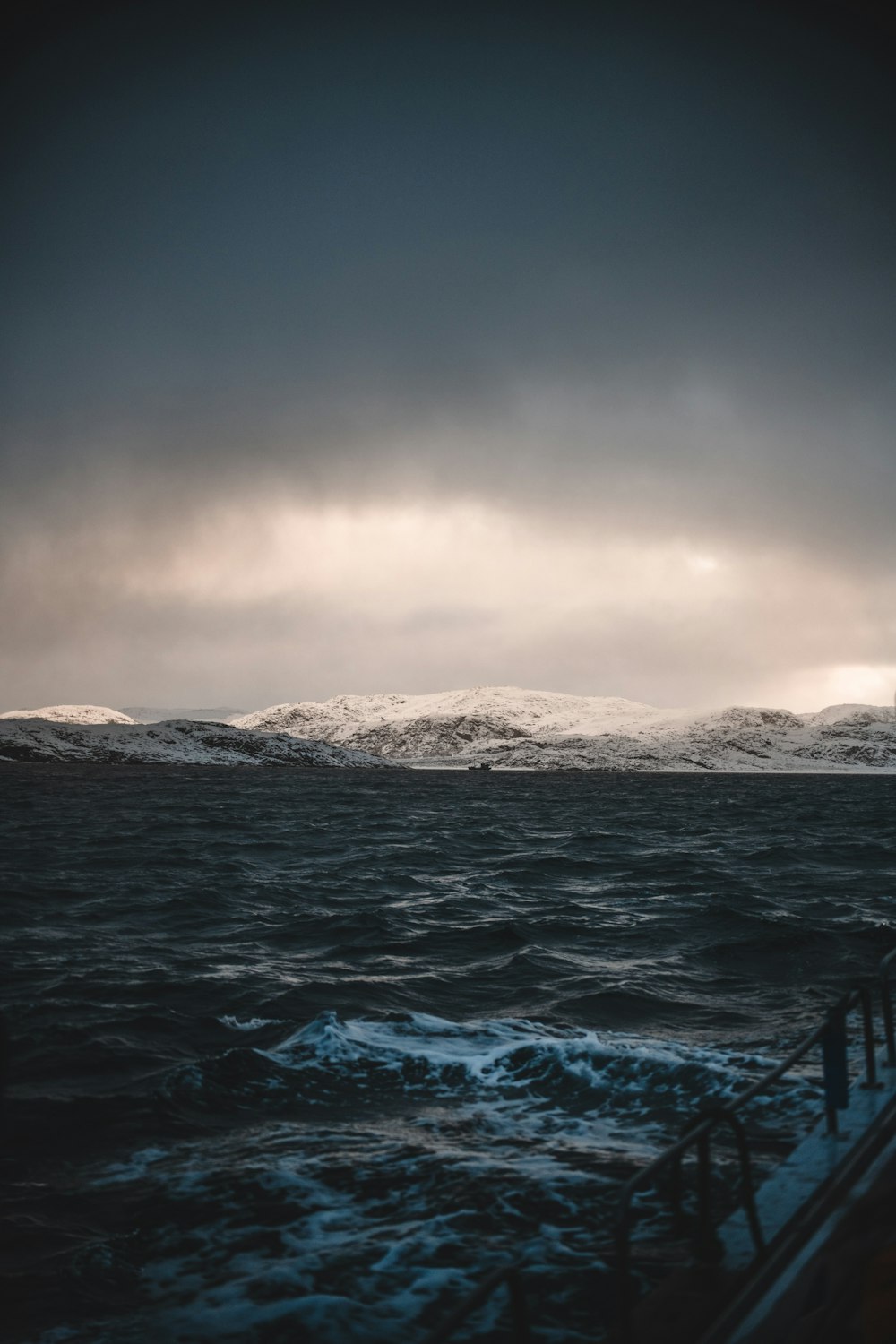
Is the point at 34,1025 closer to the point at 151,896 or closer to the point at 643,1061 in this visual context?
the point at 643,1061

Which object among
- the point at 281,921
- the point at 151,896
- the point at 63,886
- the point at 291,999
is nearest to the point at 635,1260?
the point at 291,999

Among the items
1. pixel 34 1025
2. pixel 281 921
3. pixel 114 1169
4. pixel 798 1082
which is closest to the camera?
pixel 114 1169

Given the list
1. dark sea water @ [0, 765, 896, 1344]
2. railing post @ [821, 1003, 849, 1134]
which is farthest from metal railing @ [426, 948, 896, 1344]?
dark sea water @ [0, 765, 896, 1344]

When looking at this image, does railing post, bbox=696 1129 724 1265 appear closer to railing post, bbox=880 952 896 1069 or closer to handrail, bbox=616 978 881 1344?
handrail, bbox=616 978 881 1344

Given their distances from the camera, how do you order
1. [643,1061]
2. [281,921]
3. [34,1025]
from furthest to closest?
[281,921] → [34,1025] → [643,1061]

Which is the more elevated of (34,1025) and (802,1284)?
(802,1284)

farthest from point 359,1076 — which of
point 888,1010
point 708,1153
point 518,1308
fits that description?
point 518,1308

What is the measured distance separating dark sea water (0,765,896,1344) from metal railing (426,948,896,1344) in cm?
126

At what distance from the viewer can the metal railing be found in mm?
4945

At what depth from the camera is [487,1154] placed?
10.6 metres

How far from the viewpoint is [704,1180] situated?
23.1 ft

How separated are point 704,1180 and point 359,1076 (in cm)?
740

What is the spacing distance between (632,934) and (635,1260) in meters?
16.8

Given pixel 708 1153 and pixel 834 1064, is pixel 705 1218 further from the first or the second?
pixel 834 1064
